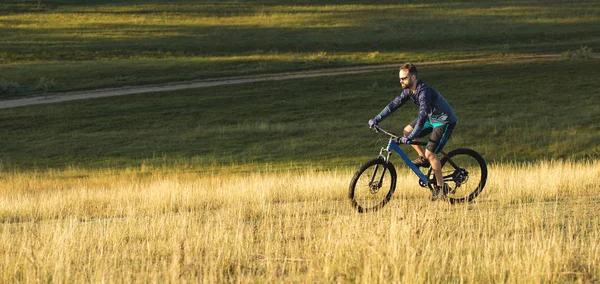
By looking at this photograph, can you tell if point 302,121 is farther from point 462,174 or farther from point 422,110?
point 422,110

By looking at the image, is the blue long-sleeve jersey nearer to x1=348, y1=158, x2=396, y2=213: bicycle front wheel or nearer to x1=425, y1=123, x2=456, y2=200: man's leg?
x1=425, y1=123, x2=456, y2=200: man's leg

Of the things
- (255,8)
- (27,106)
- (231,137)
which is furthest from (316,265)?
(255,8)

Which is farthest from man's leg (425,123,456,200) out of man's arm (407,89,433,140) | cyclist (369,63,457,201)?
man's arm (407,89,433,140)

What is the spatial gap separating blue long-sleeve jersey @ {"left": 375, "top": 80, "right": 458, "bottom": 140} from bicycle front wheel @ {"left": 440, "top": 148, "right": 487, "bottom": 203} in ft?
2.36

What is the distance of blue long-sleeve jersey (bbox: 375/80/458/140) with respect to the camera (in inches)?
476

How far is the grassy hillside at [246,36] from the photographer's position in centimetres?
5384

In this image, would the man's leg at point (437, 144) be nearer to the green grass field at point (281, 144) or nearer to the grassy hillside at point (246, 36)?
the green grass field at point (281, 144)

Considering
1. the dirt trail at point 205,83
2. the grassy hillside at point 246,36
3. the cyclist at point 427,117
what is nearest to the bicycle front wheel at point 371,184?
the cyclist at point 427,117

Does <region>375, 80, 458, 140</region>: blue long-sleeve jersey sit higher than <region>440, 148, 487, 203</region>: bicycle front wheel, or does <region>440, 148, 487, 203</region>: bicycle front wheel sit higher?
<region>375, 80, 458, 140</region>: blue long-sleeve jersey

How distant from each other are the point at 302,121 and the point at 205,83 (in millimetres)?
12327

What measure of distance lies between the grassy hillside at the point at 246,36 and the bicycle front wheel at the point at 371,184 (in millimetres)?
36366

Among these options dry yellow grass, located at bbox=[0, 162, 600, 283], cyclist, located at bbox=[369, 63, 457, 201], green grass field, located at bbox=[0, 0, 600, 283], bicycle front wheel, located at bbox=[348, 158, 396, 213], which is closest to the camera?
dry yellow grass, located at bbox=[0, 162, 600, 283]

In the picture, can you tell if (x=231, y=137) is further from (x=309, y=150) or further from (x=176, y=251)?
(x=176, y=251)

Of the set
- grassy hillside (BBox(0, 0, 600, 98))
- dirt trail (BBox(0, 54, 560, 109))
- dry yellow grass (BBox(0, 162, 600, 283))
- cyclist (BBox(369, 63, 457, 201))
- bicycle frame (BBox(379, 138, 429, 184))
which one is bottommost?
dry yellow grass (BBox(0, 162, 600, 283))
